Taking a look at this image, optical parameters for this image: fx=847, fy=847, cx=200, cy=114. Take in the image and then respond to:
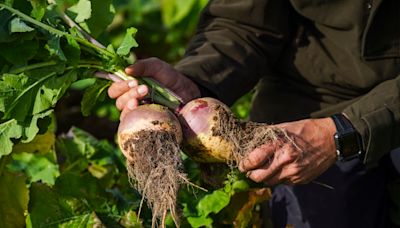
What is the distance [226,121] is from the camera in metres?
2.68

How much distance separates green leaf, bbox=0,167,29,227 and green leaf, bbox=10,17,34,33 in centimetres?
66

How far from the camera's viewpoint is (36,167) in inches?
148

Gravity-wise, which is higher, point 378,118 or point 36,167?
point 378,118

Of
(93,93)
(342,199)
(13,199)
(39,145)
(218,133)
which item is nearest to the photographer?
(218,133)

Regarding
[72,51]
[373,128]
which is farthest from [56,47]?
[373,128]

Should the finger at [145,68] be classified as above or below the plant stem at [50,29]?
below

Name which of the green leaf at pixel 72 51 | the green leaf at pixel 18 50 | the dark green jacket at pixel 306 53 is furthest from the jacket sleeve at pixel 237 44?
the green leaf at pixel 18 50

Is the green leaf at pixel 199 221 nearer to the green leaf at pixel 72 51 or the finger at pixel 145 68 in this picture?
the finger at pixel 145 68

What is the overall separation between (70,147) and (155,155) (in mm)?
1191

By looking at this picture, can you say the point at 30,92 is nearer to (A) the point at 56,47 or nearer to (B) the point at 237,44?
(A) the point at 56,47

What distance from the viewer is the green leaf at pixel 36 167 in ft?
11.9

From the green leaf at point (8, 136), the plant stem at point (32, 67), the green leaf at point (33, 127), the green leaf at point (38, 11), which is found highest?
the green leaf at point (38, 11)

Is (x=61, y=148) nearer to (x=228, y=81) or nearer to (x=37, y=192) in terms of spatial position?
(x=37, y=192)

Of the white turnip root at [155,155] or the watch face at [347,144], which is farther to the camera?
the watch face at [347,144]
